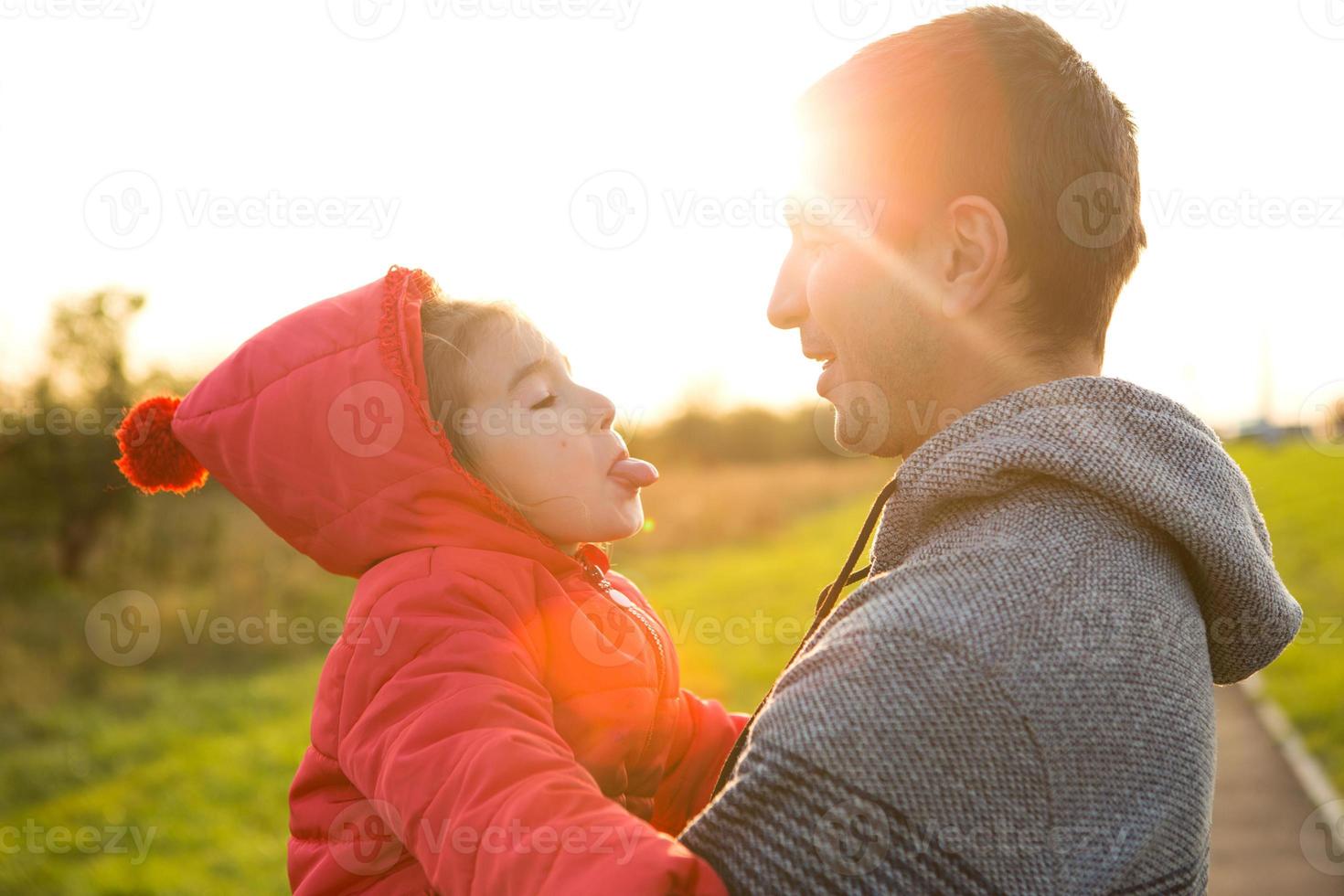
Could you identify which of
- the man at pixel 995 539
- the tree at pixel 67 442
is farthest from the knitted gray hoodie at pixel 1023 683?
the tree at pixel 67 442

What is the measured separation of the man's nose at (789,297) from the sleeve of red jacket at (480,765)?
2.81 feet

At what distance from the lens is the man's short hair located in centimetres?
211

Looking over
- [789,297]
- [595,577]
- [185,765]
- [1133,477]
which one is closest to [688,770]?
[595,577]

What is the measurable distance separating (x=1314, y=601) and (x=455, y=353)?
39.5 feet

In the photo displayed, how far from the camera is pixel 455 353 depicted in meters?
2.40

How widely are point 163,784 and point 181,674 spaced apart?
3.69m

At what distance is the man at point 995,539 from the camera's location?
4.81ft

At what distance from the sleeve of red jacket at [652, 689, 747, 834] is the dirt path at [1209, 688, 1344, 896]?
11.8 ft

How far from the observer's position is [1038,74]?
2125 mm

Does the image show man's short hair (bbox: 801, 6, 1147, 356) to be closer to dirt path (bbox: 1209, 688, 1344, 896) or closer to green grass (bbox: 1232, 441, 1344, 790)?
green grass (bbox: 1232, 441, 1344, 790)

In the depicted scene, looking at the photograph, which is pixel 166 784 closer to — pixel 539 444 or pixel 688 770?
pixel 688 770

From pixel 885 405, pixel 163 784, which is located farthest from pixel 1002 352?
pixel 163 784

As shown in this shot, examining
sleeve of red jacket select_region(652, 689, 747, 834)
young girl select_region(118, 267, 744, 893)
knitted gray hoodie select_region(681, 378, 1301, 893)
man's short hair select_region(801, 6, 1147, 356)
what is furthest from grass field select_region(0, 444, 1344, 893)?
knitted gray hoodie select_region(681, 378, 1301, 893)

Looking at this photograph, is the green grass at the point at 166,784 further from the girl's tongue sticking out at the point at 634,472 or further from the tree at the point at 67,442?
the girl's tongue sticking out at the point at 634,472
